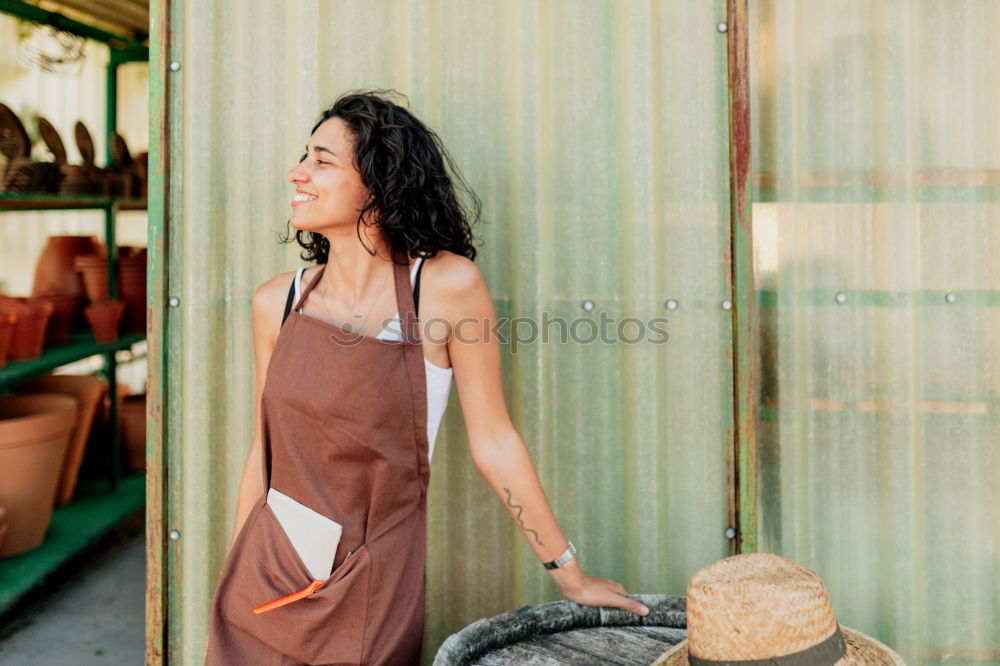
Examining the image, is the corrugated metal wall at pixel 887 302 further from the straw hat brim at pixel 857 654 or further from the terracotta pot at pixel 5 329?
the terracotta pot at pixel 5 329

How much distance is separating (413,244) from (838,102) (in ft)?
3.73

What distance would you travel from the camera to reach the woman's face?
Answer: 5.91 feet

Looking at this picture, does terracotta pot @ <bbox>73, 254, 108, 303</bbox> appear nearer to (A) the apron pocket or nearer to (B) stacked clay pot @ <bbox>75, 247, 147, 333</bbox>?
(B) stacked clay pot @ <bbox>75, 247, 147, 333</bbox>

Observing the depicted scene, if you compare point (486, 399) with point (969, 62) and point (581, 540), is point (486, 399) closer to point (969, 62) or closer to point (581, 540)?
point (581, 540)

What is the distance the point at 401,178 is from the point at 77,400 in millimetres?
3023

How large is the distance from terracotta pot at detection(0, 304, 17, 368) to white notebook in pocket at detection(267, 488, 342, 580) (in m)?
2.21

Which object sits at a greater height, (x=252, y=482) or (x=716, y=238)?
(x=716, y=238)

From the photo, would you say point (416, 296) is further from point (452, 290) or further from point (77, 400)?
point (77, 400)

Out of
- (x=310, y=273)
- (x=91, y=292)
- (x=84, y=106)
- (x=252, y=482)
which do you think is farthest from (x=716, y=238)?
(x=84, y=106)

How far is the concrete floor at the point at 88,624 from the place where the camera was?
302 centimetres

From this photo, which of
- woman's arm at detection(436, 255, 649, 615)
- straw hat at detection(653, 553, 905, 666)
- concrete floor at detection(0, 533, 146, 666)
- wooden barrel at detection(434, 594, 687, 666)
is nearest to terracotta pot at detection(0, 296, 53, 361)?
concrete floor at detection(0, 533, 146, 666)

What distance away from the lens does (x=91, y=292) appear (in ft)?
13.9

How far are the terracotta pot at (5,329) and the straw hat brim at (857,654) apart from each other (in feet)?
9.35

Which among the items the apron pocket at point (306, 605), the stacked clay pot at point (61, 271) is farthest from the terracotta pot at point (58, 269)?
the apron pocket at point (306, 605)
